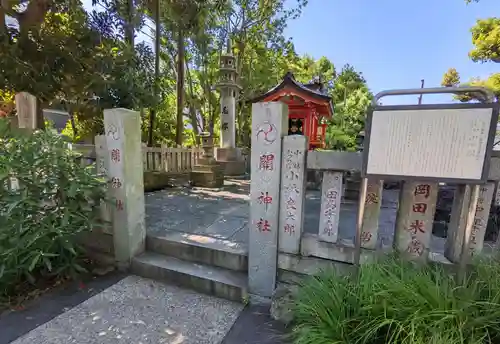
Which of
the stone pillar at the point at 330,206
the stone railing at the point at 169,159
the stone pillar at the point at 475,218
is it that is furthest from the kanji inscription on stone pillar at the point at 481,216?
the stone railing at the point at 169,159

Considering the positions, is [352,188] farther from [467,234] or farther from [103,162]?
[103,162]

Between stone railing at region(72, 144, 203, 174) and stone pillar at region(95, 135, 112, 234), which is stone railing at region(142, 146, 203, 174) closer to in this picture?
stone railing at region(72, 144, 203, 174)

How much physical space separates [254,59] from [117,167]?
1426 centimetres

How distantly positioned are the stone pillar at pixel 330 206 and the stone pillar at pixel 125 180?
2.25 metres

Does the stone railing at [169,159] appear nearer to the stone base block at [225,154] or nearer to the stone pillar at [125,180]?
the stone base block at [225,154]

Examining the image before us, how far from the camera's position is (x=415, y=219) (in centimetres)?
208

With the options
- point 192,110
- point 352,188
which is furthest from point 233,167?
point 192,110

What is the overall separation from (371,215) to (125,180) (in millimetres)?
2686

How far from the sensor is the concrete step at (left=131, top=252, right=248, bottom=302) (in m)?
2.72

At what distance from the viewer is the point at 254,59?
51.2 feet

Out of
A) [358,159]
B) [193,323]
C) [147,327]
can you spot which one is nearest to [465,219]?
[358,159]

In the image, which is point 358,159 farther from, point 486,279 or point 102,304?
point 102,304

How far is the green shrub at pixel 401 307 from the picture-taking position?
1.48 metres

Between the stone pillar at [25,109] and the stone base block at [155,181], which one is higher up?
the stone pillar at [25,109]
